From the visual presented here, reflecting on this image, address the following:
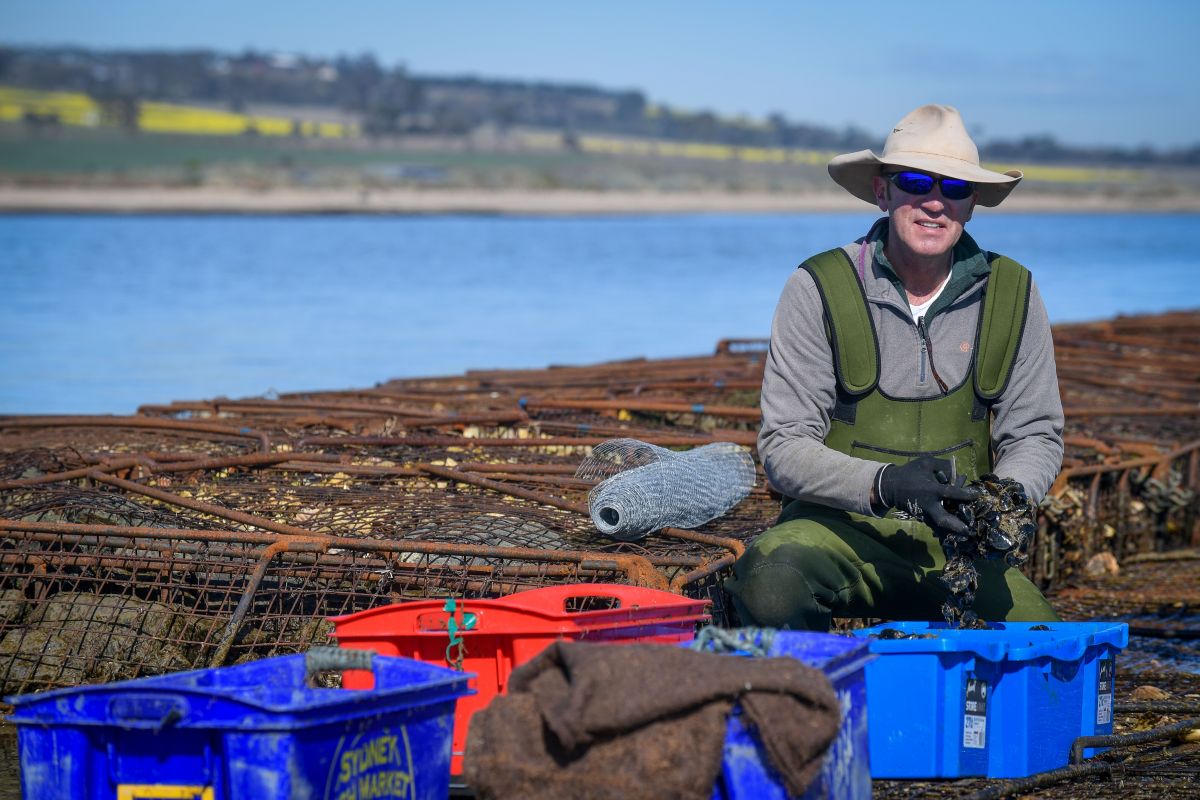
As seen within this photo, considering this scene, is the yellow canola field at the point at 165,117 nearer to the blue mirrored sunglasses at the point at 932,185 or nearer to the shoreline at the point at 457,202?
the shoreline at the point at 457,202

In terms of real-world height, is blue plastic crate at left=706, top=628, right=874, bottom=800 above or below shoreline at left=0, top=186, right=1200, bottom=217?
below

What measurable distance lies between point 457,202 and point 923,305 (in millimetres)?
102115

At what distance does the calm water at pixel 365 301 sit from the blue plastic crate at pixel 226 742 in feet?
39.4

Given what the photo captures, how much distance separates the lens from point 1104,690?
4.25 metres

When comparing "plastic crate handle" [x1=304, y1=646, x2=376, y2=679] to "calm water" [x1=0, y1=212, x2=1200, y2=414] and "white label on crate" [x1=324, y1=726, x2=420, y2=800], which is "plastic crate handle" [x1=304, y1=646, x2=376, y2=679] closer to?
"white label on crate" [x1=324, y1=726, x2=420, y2=800]

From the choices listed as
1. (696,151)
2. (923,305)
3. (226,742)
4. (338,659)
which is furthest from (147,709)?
(696,151)

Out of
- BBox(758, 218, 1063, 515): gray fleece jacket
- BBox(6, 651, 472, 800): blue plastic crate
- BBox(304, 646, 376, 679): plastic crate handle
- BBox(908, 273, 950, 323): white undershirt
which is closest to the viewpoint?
BBox(6, 651, 472, 800): blue plastic crate

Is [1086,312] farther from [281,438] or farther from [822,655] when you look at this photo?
[822,655]

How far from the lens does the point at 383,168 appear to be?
119750 mm

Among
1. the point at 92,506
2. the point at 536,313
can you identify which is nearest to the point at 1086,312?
the point at 536,313

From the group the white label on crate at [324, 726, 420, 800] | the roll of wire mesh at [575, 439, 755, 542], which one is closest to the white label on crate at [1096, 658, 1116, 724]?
the roll of wire mesh at [575, 439, 755, 542]

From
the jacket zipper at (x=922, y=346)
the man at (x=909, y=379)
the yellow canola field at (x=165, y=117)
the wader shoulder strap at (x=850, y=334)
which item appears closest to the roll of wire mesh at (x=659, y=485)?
the man at (x=909, y=379)

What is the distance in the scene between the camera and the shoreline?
89812 millimetres

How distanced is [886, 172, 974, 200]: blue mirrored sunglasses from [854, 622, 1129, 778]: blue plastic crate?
129cm
